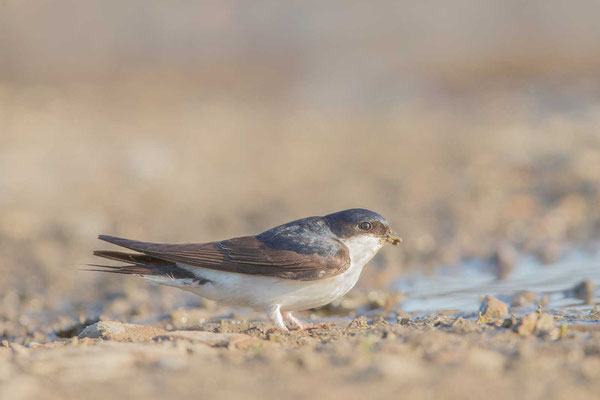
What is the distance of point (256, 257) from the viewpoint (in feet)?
17.4

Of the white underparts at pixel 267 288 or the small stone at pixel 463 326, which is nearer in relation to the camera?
the small stone at pixel 463 326

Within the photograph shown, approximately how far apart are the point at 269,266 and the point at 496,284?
2.63m

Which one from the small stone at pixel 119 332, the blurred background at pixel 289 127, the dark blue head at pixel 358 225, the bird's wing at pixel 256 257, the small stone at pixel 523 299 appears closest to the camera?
the small stone at pixel 119 332

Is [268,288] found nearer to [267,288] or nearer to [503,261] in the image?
[267,288]

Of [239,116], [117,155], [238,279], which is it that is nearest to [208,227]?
[117,155]

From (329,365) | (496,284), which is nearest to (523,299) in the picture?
(496,284)

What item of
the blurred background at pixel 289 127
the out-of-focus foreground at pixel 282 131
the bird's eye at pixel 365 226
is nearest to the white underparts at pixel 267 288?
the bird's eye at pixel 365 226

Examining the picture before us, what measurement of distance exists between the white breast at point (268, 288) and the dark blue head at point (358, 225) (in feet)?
0.68

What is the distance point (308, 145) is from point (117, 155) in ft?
8.73

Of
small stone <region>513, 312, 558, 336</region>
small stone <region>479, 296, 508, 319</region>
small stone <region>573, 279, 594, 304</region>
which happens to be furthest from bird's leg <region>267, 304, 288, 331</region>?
small stone <region>573, 279, 594, 304</region>

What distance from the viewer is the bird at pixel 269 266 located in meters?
5.25

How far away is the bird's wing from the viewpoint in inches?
206

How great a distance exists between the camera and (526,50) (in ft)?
66.8

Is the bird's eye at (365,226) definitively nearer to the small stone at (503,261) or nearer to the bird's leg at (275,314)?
the bird's leg at (275,314)
